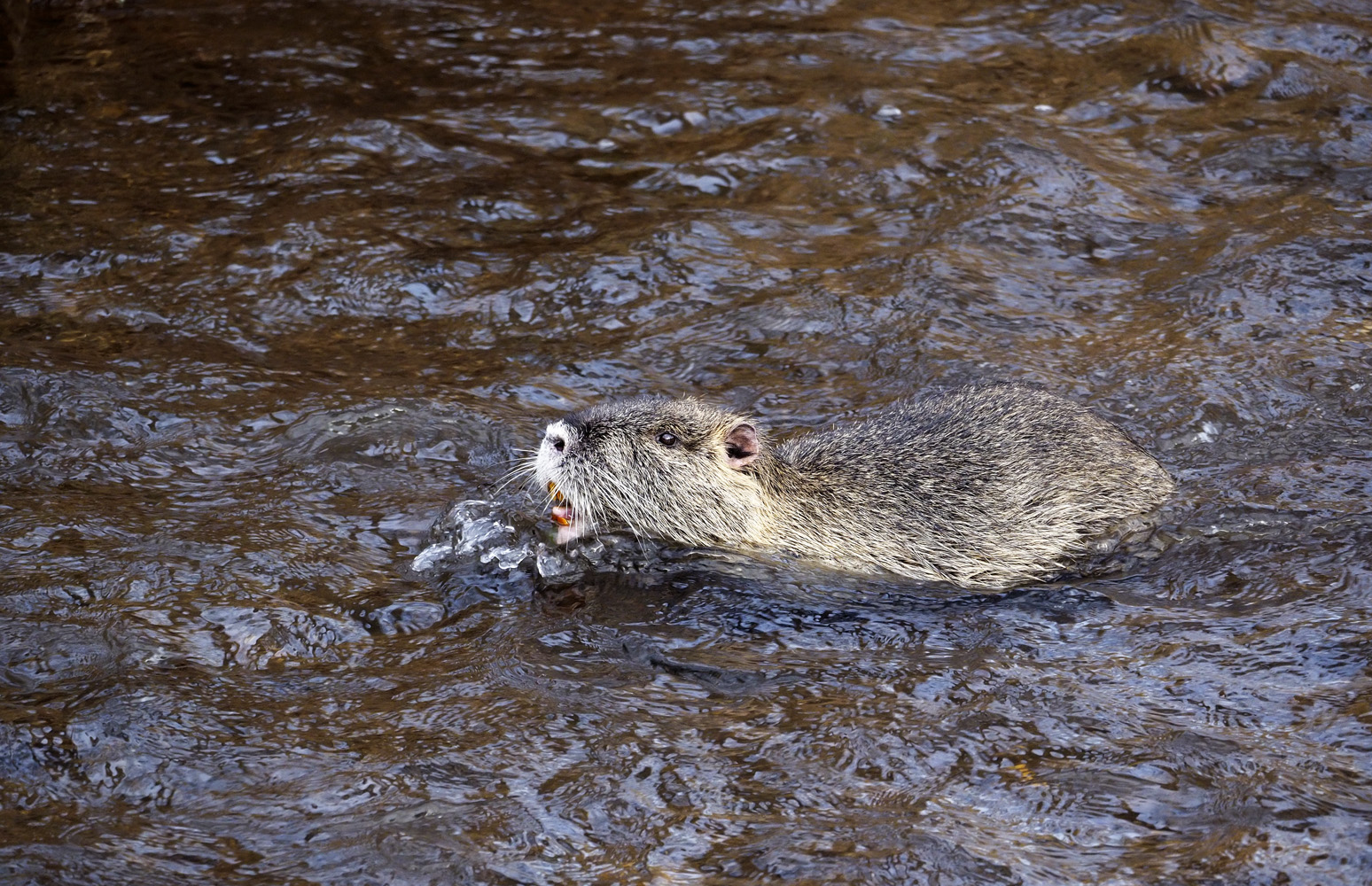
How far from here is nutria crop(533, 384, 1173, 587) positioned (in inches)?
222

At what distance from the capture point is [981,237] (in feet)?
26.1

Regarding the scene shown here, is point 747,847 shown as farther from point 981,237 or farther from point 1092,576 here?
point 981,237

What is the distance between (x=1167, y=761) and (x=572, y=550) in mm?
2442

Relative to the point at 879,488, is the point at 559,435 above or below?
above

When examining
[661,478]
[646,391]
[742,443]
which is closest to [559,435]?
[661,478]

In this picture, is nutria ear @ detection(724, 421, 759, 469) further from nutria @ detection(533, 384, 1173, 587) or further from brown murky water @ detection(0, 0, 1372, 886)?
brown murky water @ detection(0, 0, 1372, 886)

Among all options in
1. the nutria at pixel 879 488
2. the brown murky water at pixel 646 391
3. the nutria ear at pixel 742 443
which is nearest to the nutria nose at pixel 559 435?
the nutria at pixel 879 488

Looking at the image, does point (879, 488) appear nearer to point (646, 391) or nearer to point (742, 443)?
point (742, 443)

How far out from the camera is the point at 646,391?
6863 millimetres

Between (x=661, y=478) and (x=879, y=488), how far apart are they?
88 cm

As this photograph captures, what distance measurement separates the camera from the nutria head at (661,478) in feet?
18.8

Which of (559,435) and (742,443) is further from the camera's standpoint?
(742,443)

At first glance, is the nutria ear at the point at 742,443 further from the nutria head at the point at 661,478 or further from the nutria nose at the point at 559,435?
the nutria nose at the point at 559,435

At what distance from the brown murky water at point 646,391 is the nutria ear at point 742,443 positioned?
1.37 feet
